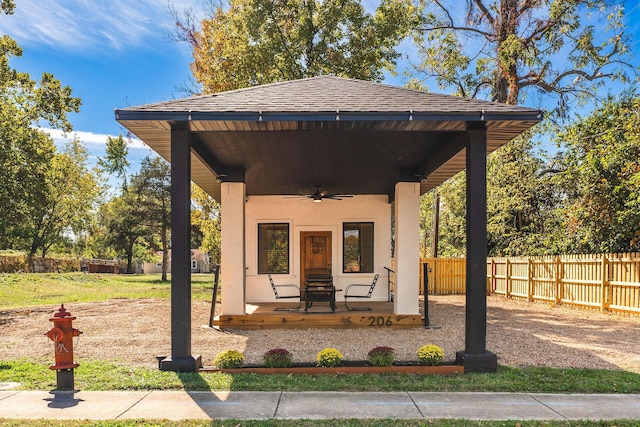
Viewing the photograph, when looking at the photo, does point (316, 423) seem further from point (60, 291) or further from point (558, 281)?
point (60, 291)

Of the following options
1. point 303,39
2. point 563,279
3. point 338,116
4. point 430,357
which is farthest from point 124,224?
point 430,357

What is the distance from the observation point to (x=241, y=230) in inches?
362

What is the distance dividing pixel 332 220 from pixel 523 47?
39.9ft

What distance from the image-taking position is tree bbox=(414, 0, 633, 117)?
1742 centimetres

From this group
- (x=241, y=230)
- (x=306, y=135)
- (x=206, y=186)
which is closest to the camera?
(x=306, y=135)

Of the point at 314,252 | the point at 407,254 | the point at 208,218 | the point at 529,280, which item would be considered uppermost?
the point at 208,218

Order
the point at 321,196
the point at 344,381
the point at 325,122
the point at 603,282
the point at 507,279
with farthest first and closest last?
the point at 507,279 < the point at 603,282 < the point at 321,196 < the point at 325,122 < the point at 344,381

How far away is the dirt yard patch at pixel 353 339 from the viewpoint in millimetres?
6434

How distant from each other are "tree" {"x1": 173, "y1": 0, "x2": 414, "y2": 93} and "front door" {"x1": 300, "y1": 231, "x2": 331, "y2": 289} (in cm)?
717

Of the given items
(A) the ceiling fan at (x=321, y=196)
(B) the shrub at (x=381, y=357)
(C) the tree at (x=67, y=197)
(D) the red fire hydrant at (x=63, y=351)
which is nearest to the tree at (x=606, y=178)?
(A) the ceiling fan at (x=321, y=196)

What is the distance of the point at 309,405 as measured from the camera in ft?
13.9

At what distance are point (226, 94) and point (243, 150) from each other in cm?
143

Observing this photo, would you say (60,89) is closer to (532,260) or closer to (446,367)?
(446,367)


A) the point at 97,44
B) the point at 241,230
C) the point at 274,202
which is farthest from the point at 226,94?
the point at 97,44
